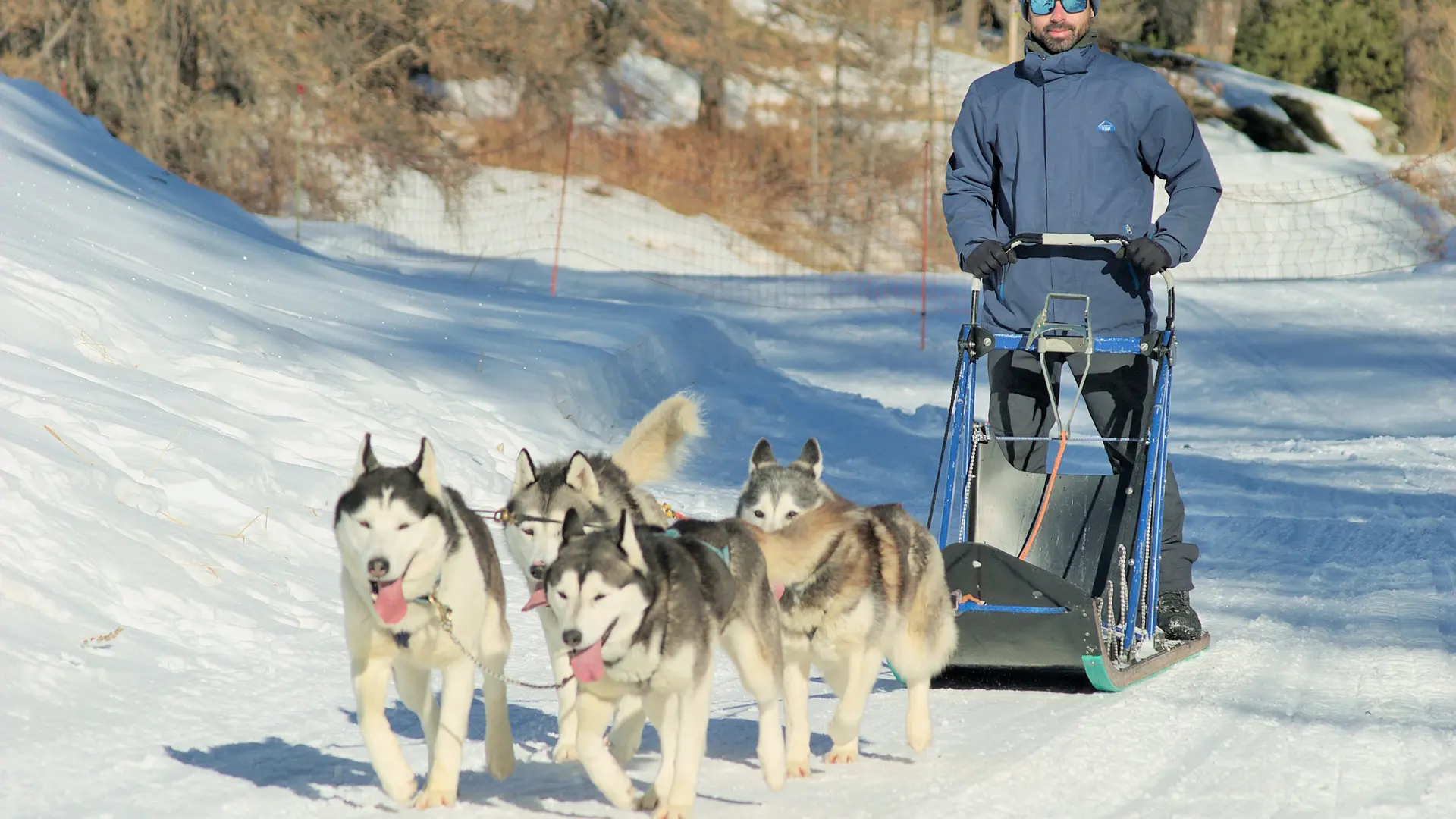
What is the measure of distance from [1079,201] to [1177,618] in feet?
4.78

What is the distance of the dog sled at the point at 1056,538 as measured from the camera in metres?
4.61

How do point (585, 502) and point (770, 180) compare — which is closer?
point (585, 502)

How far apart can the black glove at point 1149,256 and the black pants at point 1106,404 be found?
45 centimetres

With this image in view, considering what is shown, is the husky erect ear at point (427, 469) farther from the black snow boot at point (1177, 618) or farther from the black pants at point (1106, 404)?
the black snow boot at point (1177, 618)

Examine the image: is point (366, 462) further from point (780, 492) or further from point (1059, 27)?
point (1059, 27)

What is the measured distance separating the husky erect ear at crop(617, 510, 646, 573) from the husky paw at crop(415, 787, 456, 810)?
74cm

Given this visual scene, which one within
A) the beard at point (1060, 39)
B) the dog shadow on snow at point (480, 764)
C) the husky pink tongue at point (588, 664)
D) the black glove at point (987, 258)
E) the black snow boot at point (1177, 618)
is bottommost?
the dog shadow on snow at point (480, 764)

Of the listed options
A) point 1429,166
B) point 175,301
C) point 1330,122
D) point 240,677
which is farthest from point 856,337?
point 1330,122

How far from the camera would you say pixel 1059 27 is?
4.99 metres

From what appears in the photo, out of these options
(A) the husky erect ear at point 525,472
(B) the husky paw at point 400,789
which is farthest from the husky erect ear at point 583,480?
(B) the husky paw at point 400,789

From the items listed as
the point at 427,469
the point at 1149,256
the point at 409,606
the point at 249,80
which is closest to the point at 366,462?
the point at 427,469

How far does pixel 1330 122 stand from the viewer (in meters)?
31.5

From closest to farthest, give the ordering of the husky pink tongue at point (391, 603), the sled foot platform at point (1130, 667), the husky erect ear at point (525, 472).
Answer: the husky pink tongue at point (391, 603) → the sled foot platform at point (1130, 667) → the husky erect ear at point (525, 472)

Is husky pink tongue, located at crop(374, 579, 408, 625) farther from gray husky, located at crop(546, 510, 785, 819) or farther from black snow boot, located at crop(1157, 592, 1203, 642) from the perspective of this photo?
black snow boot, located at crop(1157, 592, 1203, 642)
